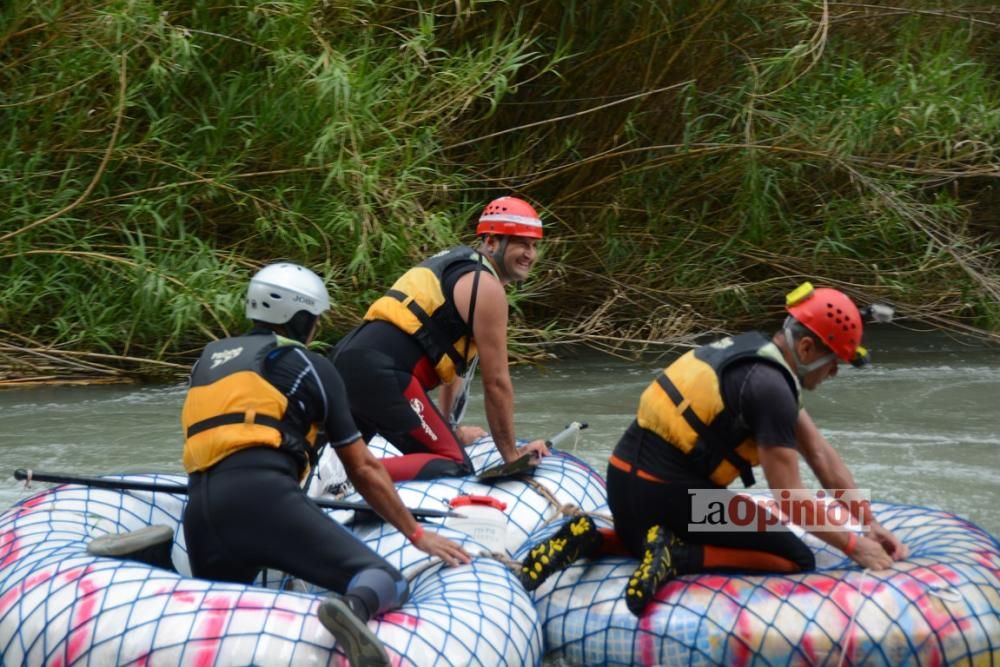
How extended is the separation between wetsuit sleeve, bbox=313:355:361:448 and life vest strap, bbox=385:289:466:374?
1.16m

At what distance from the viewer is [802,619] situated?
318cm

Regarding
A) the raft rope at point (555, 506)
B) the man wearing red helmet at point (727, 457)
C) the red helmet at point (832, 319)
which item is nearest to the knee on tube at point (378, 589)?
the man wearing red helmet at point (727, 457)

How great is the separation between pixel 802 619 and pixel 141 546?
1.59m

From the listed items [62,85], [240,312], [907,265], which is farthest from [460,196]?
[907,265]

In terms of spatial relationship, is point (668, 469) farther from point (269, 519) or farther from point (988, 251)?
point (988, 251)

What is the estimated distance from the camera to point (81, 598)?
9.88 ft

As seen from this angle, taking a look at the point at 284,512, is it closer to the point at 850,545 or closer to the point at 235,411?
the point at 235,411

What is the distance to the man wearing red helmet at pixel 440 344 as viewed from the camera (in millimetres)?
4324

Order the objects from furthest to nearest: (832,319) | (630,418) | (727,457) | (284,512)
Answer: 1. (630,418)
2. (727,457)
3. (832,319)
4. (284,512)

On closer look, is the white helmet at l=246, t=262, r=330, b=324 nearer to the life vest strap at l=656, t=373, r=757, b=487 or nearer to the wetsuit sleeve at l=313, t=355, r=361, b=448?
the wetsuit sleeve at l=313, t=355, r=361, b=448

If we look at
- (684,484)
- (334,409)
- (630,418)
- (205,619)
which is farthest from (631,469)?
(630,418)

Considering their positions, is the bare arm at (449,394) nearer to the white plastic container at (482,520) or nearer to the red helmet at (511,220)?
the red helmet at (511,220)

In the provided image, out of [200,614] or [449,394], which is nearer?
[200,614]

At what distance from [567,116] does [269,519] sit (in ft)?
18.2
